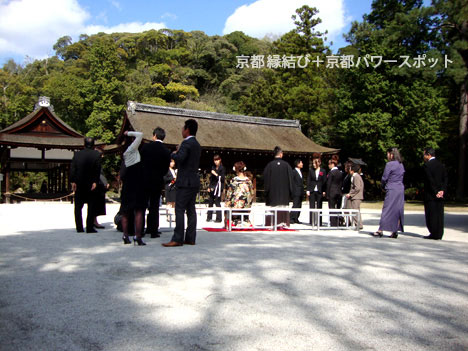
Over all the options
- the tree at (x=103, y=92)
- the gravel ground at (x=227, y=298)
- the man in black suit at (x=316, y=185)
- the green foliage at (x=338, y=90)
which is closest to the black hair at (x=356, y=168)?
the man in black suit at (x=316, y=185)

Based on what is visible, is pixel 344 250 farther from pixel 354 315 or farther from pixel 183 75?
pixel 183 75

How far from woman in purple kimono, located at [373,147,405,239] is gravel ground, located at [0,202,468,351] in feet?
6.73

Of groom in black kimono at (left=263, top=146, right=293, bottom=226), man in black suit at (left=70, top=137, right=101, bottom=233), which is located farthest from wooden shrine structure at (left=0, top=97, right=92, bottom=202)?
groom in black kimono at (left=263, top=146, right=293, bottom=226)

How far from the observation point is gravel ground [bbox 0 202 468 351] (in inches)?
102

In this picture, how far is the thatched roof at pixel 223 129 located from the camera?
70.7 feet

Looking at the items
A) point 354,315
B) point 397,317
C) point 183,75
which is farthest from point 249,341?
point 183,75

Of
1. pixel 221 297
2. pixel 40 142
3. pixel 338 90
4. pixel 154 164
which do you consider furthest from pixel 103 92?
pixel 221 297

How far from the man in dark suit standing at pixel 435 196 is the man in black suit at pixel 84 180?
6.63 meters

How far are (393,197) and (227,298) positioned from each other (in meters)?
5.74

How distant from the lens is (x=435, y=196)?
8297 mm

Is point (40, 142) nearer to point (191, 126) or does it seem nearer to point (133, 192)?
point (133, 192)

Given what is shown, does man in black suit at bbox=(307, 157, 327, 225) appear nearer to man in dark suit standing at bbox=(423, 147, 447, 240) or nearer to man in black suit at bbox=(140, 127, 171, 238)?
man in dark suit standing at bbox=(423, 147, 447, 240)

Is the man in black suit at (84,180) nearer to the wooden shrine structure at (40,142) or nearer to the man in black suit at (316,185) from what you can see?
the man in black suit at (316,185)

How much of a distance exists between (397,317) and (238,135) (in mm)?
20804
